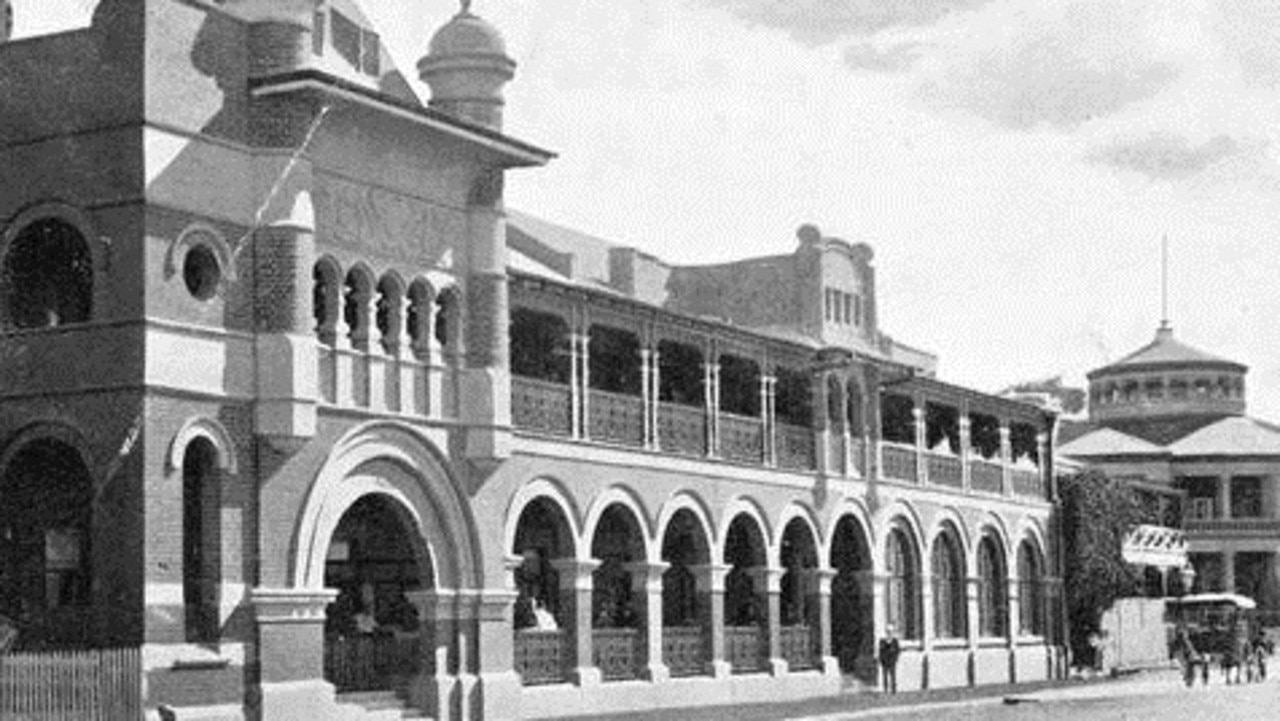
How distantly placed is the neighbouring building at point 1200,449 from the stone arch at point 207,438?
2366 inches

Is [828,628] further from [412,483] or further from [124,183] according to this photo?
[124,183]

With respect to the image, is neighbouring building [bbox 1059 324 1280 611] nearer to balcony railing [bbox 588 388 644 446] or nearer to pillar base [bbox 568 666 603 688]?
balcony railing [bbox 588 388 644 446]

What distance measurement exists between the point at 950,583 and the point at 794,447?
8.40 metres

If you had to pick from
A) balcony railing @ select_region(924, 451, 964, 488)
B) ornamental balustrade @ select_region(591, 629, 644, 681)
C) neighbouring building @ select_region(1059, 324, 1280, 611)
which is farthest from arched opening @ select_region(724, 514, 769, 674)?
neighbouring building @ select_region(1059, 324, 1280, 611)

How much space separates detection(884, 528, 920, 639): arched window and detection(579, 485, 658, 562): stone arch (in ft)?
35.9

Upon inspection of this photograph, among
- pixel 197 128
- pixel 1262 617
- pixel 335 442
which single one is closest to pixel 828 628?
pixel 335 442

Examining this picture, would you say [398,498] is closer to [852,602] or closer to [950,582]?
[852,602]

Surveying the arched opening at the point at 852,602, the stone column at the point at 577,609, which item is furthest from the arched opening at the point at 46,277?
the arched opening at the point at 852,602

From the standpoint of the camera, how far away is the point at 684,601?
3984 cm

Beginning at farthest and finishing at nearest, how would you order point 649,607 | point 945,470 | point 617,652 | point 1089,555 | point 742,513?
point 1089,555, point 945,470, point 742,513, point 649,607, point 617,652

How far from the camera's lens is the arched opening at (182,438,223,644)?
25.8 meters

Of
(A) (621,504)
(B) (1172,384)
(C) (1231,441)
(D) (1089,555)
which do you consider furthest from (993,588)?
(B) (1172,384)

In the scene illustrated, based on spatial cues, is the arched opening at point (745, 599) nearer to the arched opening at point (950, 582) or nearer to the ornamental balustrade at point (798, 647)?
the ornamental balustrade at point (798, 647)

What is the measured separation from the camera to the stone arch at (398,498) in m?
27.4
